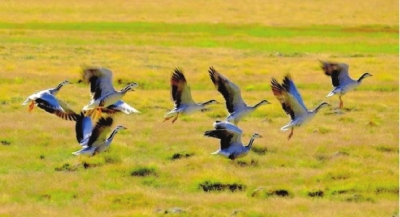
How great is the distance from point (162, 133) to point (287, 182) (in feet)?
17.7

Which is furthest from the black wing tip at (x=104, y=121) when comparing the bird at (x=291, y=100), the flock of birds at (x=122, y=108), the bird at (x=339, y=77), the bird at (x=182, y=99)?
the bird at (x=339, y=77)

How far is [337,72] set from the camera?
1978 cm

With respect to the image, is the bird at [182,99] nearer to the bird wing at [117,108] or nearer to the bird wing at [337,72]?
the bird wing at [117,108]

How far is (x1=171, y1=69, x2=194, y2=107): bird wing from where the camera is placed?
1741 centimetres

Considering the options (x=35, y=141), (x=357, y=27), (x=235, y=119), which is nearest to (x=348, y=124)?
(x=235, y=119)

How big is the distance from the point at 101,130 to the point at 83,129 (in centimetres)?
55

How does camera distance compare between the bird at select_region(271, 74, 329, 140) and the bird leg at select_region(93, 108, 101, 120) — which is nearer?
the bird leg at select_region(93, 108, 101, 120)

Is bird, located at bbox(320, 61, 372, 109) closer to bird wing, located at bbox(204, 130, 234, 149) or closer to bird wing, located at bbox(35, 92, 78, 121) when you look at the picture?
bird wing, located at bbox(204, 130, 234, 149)

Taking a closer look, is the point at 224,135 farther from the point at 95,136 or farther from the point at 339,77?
the point at 339,77

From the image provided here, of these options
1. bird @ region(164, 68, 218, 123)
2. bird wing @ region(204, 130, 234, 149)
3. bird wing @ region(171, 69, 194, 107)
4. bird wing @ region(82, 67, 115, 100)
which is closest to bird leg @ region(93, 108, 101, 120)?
bird wing @ region(82, 67, 115, 100)

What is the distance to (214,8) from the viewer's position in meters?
88.3

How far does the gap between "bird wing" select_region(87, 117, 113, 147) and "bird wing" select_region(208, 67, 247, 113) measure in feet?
6.98

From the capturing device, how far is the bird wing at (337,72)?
771 inches

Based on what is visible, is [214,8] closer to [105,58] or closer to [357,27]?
[357,27]
